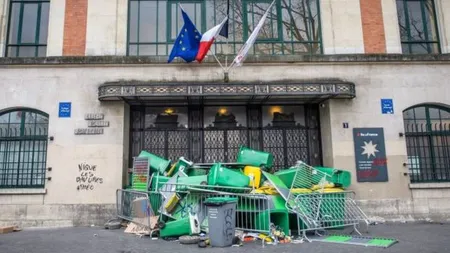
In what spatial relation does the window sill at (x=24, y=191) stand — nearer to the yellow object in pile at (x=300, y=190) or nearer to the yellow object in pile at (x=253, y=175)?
the yellow object in pile at (x=253, y=175)

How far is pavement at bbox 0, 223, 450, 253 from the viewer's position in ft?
25.7

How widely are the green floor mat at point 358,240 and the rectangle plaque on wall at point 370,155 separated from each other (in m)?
3.49

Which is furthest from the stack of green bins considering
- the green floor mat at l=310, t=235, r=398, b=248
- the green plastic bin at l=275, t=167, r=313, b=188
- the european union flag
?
the european union flag

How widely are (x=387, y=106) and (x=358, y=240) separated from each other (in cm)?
576

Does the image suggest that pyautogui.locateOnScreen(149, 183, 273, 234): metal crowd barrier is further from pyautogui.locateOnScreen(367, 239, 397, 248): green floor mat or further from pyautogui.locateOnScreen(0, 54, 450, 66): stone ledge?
pyautogui.locateOnScreen(0, 54, 450, 66): stone ledge

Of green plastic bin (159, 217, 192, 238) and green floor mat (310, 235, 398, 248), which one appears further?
green plastic bin (159, 217, 192, 238)

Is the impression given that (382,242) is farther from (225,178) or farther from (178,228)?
(178,228)

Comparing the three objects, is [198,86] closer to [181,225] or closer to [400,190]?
[181,225]

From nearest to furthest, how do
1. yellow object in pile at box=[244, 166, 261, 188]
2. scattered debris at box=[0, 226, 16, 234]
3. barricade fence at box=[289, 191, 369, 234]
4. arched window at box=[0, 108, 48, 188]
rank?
barricade fence at box=[289, 191, 369, 234] < yellow object in pile at box=[244, 166, 261, 188] < scattered debris at box=[0, 226, 16, 234] < arched window at box=[0, 108, 48, 188]

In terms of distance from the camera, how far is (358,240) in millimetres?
8641

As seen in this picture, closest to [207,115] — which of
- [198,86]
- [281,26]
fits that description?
[198,86]

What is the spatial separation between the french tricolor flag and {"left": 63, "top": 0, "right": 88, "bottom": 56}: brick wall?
14.1ft

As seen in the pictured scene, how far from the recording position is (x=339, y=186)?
11.4 metres

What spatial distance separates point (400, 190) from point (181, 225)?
7.67 metres
